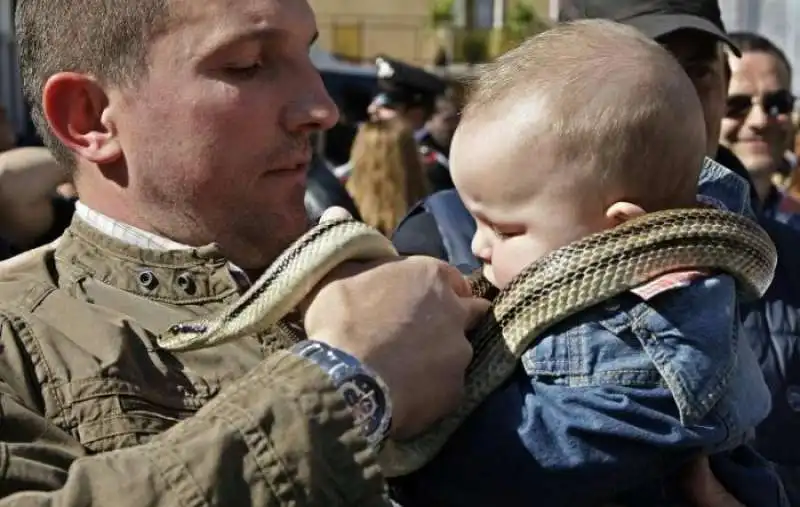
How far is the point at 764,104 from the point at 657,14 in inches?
66.5

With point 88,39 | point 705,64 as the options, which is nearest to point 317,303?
point 88,39

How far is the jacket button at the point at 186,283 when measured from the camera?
211 centimetres

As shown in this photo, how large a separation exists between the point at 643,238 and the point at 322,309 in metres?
0.47

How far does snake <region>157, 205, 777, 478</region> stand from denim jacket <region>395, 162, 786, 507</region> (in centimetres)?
3

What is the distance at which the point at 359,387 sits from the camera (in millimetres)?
1655

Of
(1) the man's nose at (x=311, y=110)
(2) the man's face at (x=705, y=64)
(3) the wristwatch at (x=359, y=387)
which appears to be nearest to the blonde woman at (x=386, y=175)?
(2) the man's face at (x=705, y=64)

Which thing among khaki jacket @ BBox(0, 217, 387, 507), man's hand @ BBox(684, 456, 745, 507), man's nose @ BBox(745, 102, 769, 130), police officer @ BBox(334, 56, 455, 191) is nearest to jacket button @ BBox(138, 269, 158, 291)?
khaki jacket @ BBox(0, 217, 387, 507)

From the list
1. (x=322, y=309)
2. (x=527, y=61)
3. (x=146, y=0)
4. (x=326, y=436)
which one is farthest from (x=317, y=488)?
(x=146, y=0)

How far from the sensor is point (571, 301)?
1771mm

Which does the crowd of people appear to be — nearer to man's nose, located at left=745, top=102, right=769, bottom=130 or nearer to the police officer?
man's nose, located at left=745, top=102, right=769, bottom=130

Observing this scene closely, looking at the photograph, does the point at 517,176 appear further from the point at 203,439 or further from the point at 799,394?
the point at 799,394

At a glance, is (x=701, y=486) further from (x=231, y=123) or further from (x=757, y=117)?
(x=757, y=117)

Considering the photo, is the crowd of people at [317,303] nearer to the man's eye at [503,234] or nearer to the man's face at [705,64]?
the man's eye at [503,234]

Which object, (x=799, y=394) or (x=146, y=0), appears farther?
(x=799, y=394)
